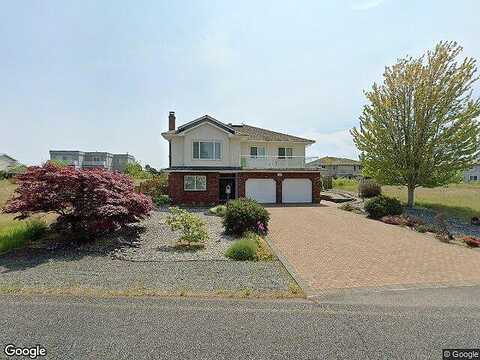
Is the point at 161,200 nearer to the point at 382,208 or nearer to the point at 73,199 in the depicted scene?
the point at 73,199

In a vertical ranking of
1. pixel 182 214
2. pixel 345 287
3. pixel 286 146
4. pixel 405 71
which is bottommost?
pixel 345 287

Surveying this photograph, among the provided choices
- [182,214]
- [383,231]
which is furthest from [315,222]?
[182,214]

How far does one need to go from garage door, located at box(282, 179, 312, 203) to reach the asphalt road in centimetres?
2072

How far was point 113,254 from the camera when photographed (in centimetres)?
1025

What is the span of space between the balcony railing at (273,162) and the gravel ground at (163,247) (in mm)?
12567

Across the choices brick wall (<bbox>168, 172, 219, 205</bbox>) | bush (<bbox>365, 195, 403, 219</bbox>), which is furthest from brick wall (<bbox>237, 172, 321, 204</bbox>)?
bush (<bbox>365, 195, 403, 219</bbox>)

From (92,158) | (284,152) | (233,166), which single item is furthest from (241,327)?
(92,158)

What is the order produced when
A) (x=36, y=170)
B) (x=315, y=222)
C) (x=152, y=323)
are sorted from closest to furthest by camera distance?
1. (x=152, y=323)
2. (x=36, y=170)
3. (x=315, y=222)

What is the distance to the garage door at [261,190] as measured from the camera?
2673 centimetres

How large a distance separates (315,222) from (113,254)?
37.4 ft

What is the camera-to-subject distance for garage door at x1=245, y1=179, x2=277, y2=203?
87.7ft

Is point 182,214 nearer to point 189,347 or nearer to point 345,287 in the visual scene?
point 345,287

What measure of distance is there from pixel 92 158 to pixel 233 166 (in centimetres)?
7139

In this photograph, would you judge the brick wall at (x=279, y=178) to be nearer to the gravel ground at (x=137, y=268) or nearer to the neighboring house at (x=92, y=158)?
the gravel ground at (x=137, y=268)
